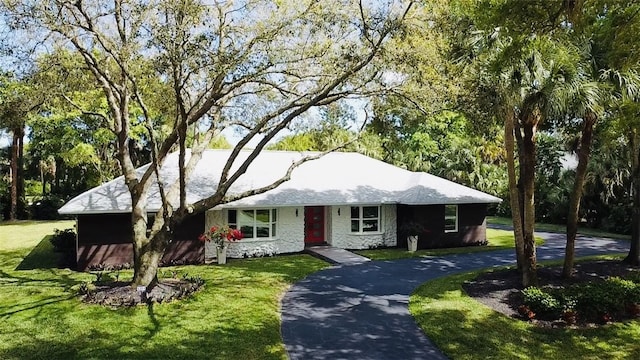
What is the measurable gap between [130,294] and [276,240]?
337 inches

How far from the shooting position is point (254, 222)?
805 inches

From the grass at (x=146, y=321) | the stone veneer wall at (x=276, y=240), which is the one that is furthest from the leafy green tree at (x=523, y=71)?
the stone veneer wall at (x=276, y=240)

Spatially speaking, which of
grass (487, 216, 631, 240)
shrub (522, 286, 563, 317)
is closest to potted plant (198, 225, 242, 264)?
shrub (522, 286, 563, 317)

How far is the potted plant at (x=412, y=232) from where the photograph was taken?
70.3 feet

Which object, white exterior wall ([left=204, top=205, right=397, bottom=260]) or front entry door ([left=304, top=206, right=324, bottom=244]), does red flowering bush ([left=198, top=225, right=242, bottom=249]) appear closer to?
white exterior wall ([left=204, top=205, right=397, bottom=260])

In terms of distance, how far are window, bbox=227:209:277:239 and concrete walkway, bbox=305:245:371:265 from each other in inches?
77.6

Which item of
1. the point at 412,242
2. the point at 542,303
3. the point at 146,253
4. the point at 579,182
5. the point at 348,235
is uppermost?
the point at 579,182

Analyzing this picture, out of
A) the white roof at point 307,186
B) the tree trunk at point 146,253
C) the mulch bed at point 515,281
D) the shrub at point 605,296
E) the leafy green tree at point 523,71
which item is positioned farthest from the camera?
the white roof at point 307,186

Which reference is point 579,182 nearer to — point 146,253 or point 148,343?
point 148,343

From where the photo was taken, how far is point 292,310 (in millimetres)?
12484

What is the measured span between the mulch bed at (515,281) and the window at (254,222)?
8.88 meters

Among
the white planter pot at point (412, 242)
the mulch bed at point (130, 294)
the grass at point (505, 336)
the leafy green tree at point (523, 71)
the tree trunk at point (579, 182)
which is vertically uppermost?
the leafy green tree at point (523, 71)

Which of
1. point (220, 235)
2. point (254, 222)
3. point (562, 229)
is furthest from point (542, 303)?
point (562, 229)

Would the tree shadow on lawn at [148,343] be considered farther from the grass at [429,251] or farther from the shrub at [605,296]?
the grass at [429,251]
